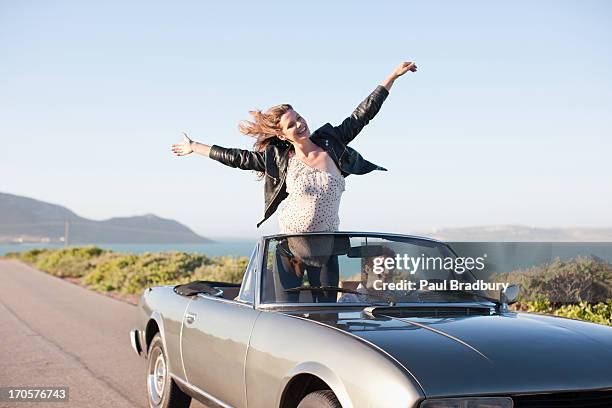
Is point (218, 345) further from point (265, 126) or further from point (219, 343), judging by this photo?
point (265, 126)

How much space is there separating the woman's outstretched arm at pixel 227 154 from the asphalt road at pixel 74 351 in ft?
7.21

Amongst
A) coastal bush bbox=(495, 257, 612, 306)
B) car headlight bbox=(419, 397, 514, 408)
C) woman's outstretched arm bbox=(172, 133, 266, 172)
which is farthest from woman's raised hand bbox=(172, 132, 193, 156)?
coastal bush bbox=(495, 257, 612, 306)

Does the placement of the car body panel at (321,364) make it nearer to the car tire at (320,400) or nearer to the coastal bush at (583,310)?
the car tire at (320,400)

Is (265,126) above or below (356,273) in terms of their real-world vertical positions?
above

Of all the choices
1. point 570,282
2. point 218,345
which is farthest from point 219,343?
point 570,282

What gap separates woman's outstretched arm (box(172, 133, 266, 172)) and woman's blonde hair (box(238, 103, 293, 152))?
0.30 feet

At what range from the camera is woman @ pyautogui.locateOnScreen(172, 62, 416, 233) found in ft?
18.2

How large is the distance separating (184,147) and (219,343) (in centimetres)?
224

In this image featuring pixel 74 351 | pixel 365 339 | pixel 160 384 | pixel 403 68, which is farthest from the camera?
pixel 74 351

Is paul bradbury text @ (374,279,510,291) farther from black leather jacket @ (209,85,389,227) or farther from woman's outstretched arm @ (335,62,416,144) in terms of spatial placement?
woman's outstretched arm @ (335,62,416,144)

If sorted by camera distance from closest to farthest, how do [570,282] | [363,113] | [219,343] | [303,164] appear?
[219,343] → [303,164] → [363,113] → [570,282]

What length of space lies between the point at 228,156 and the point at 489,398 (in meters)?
3.48

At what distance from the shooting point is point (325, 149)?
5.83m

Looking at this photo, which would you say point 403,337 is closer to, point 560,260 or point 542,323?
point 542,323
